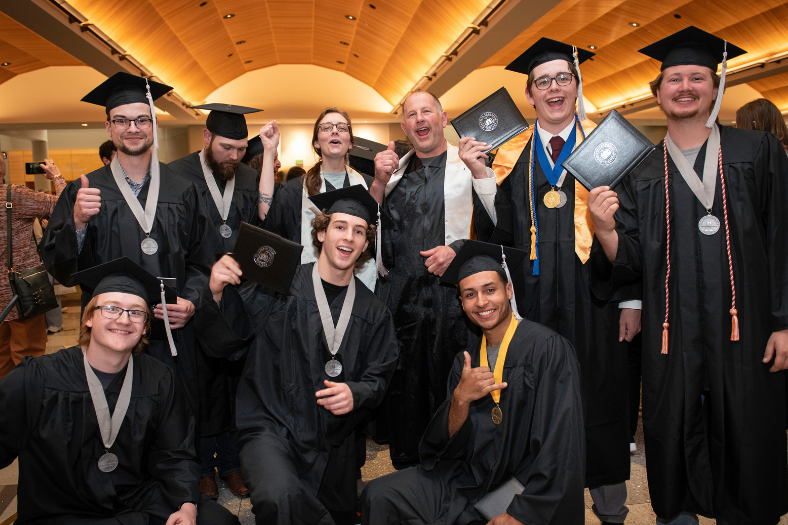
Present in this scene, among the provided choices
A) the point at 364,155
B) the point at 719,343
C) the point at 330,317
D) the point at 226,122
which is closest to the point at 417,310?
the point at 330,317

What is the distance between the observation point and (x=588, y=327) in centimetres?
327

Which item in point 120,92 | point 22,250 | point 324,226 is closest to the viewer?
point 324,226

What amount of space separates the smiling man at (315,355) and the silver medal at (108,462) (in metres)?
0.59

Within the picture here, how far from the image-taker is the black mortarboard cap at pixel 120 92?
3.54 metres

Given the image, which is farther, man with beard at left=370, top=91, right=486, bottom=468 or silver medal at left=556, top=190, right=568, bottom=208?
man with beard at left=370, top=91, right=486, bottom=468

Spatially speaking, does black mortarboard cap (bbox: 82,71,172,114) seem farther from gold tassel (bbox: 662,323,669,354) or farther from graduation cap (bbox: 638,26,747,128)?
gold tassel (bbox: 662,323,669,354)

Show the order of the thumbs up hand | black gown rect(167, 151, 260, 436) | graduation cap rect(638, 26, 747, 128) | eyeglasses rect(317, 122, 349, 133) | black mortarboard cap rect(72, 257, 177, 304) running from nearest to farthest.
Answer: black mortarboard cap rect(72, 257, 177, 304)
graduation cap rect(638, 26, 747, 128)
the thumbs up hand
black gown rect(167, 151, 260, 436)
eyeglasses rect(317, 122, 349, 133)

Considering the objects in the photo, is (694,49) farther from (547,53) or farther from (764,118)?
(764,118)

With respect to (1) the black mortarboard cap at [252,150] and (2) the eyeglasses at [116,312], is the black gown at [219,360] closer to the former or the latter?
(1) the black mortarboard cap at [252,150]

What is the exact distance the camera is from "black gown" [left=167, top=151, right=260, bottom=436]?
388cm

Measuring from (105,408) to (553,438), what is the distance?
208 centimetres

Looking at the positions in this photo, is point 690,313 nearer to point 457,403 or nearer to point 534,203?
point 534,203

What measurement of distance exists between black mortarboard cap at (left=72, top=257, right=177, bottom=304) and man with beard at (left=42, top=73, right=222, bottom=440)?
0.86ft

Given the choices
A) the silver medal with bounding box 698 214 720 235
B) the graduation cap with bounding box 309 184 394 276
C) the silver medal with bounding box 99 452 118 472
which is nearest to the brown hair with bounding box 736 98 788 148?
the silver medal with bounding box 698 214 720 235
